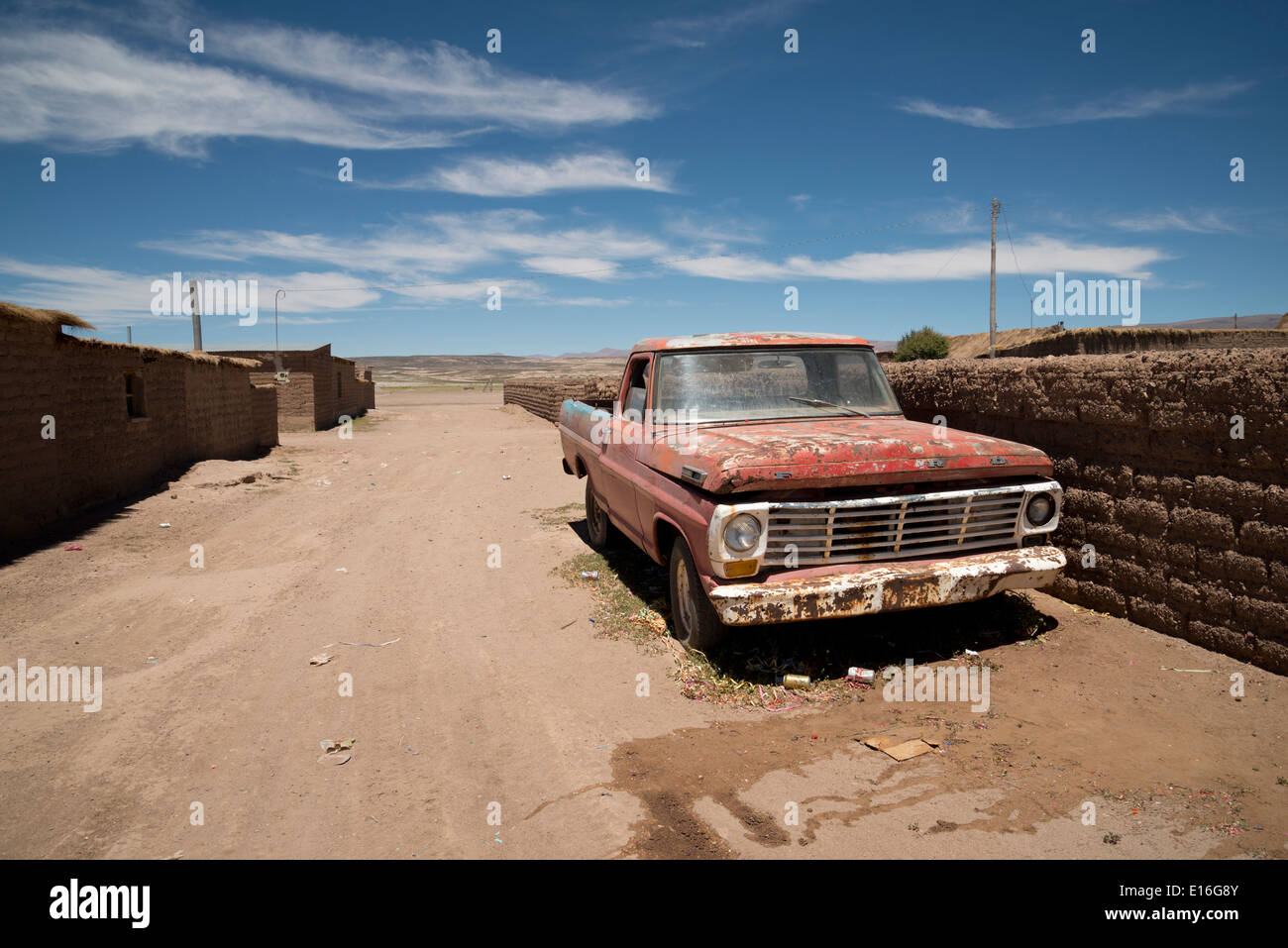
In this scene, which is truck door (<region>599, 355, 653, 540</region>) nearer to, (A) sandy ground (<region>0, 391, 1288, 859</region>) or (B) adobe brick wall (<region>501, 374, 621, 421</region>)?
(A) sandy ground (<region>0, 391, 1288, 859</region>)

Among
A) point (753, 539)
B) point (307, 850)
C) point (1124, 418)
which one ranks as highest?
point (1124, 418)

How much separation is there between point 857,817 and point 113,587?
622 centimetres

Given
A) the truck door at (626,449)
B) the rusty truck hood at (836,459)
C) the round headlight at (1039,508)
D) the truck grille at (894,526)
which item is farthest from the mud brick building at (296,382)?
the round headlight at (1039,508)

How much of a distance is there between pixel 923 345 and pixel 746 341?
45420 mm

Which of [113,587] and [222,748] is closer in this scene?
[222,748]

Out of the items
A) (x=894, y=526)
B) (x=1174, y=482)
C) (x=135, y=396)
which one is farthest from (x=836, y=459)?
(x=135, y=396)

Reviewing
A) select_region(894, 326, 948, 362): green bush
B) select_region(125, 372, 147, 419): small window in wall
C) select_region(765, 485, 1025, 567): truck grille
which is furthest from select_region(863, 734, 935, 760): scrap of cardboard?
select_region(894, 326, 948, 362): green bush

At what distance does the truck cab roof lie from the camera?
17.4 ft

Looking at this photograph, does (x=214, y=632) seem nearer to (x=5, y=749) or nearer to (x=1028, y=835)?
(x=5, y=749)

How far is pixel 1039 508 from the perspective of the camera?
4.23 metres

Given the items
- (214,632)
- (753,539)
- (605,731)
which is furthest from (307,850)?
(214,632)

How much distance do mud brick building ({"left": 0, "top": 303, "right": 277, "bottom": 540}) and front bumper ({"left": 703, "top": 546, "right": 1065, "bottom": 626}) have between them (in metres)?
7.70
